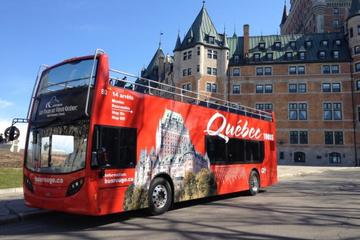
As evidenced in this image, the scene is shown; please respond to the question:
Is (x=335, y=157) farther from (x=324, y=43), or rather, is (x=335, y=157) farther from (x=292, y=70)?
(x=324, y=43)

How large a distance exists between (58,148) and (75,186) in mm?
1088

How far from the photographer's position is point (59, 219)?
1016cm

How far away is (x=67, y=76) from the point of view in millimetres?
9844

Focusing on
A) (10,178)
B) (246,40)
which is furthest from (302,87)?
(10,178)

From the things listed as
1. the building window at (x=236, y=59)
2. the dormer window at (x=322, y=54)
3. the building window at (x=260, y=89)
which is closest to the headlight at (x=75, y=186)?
the building window at (x=260, y=89)

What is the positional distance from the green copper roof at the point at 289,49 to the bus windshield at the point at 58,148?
2279 inches

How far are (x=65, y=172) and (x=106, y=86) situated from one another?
2170 millimetres

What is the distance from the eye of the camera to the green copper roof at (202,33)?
208ft

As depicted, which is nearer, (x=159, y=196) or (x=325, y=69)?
(x=159, y=196)

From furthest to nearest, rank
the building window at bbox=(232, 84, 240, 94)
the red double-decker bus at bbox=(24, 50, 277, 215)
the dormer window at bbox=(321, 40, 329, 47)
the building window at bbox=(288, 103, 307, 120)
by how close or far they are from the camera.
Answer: the dormer window at bbox=(321, 40, 329, 47)
the building window at bbox=(232, 84, 240, 94)
the building window at bbox=(288, 103, 307, 120)
the red double-decker bus at bbox=(24, 50, 277, 215)

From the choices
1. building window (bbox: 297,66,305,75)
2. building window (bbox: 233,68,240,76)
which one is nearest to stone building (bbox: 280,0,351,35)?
building window (bbox: 297,66,305,75)

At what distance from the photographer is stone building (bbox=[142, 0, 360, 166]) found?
59.9m

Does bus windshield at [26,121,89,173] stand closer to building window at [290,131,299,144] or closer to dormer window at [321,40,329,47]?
building window at [290,131,299,144]

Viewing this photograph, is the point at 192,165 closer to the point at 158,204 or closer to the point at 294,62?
the point at 158,204
